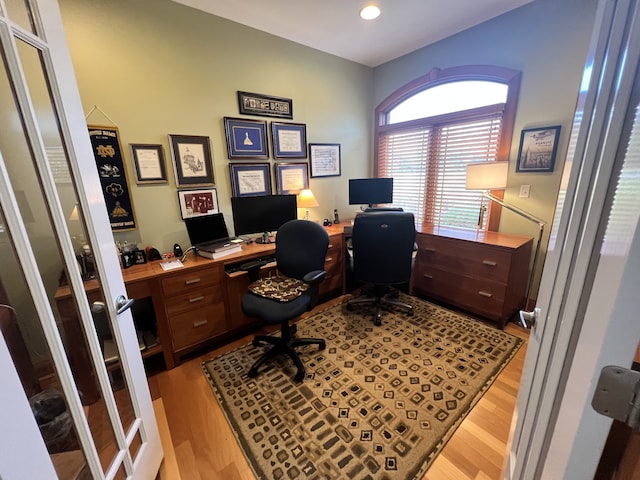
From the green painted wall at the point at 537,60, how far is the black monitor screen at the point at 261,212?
2147 mm

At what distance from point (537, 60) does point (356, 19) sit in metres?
1.59

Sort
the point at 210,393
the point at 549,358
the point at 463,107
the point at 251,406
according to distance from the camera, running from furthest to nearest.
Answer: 1. the point at 463,107
2. the point at 210,393
3. the point at 251,406
4. the point at 549,358

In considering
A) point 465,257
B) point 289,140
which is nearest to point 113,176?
point 289,140

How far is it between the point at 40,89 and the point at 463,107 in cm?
320

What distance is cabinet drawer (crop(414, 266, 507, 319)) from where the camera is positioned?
2252 millimetres

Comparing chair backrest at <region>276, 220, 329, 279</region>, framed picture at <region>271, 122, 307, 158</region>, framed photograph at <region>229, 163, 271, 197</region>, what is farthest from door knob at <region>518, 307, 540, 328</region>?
framed picture at <region>271, 122, 307, 158</region>

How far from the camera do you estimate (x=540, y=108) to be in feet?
7.32

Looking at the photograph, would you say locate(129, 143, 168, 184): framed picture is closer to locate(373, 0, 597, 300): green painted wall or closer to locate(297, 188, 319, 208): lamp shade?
A: locate(297, 188, 319, 208): lamp shade

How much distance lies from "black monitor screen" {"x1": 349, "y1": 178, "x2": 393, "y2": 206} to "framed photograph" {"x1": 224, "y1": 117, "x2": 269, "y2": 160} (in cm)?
115

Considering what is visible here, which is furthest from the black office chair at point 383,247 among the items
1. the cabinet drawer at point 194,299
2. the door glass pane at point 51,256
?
the door glass pane at point 51,256

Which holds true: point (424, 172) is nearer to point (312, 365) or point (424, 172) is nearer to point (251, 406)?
point (312, 365)

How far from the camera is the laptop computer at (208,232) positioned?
6.95 ft

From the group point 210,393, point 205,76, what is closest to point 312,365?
point 210,393

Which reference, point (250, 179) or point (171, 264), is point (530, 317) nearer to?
point (171, 264)
